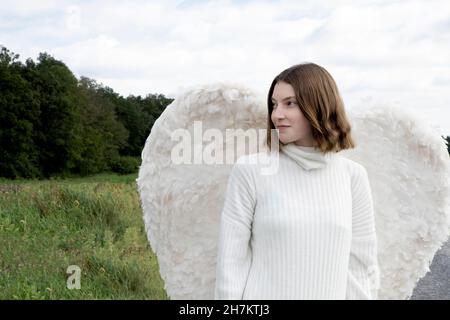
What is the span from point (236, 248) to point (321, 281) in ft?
1.05

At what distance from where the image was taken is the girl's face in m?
1.90

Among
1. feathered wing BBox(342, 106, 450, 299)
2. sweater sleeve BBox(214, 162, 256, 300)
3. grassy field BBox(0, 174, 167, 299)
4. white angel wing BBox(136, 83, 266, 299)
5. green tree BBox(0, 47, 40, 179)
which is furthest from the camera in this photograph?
green tree BBox(0, 47, 40, 179)

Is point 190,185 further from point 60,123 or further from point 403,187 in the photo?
point 60,123

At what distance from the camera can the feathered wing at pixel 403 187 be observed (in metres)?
2.36

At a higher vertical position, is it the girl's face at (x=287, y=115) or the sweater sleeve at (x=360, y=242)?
the girl's face at (x=287, y=115)

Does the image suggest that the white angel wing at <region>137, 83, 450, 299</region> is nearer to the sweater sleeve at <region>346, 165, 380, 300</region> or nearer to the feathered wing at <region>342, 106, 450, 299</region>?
the feathered wing at <region>342, 106, 450, 299</region>

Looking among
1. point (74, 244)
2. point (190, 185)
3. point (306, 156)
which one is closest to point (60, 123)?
point (74, 244)

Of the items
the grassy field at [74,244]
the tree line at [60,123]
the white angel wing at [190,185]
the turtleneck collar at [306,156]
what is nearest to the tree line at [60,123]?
the tree line at [60,123]

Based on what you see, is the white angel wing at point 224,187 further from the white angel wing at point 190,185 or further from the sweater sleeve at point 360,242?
the sweater sleeve at point 360,242

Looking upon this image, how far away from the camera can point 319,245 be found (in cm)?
193

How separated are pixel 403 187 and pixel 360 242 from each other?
545mm

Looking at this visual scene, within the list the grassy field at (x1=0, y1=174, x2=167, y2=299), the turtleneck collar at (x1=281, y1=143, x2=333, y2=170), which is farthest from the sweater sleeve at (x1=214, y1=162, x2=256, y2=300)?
the grassy field at (x1=0, y1=174, x2=167, y2=299)
